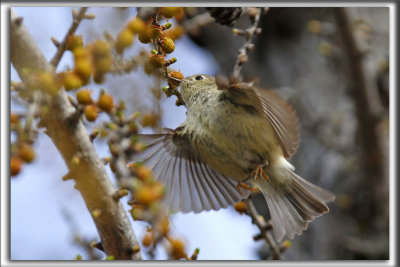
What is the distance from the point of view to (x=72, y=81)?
980mm

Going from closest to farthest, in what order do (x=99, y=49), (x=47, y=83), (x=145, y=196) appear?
(x=145, y=196) < (x=47, y=83) < (x=99, y=49)

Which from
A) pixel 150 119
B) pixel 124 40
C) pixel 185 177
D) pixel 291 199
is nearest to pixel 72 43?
pixel 124 40

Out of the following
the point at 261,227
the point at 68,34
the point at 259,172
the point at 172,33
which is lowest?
the point at 261,227

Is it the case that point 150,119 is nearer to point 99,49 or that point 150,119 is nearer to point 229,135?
point 229,135

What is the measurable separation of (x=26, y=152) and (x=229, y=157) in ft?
2.80

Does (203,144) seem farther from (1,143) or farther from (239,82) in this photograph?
(1,143)

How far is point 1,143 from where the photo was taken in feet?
4.37

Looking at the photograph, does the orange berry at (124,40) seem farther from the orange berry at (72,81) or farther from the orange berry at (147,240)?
the orange berry at (147,240)

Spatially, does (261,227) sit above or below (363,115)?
below

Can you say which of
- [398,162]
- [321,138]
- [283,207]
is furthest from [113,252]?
[321,138]

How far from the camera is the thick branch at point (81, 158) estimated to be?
1079 millimetres

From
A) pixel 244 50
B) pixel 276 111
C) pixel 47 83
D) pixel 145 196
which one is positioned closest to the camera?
pixel 145 196

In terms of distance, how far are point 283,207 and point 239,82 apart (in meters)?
0.64

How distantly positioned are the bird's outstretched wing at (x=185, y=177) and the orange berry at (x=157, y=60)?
1.62 feet
